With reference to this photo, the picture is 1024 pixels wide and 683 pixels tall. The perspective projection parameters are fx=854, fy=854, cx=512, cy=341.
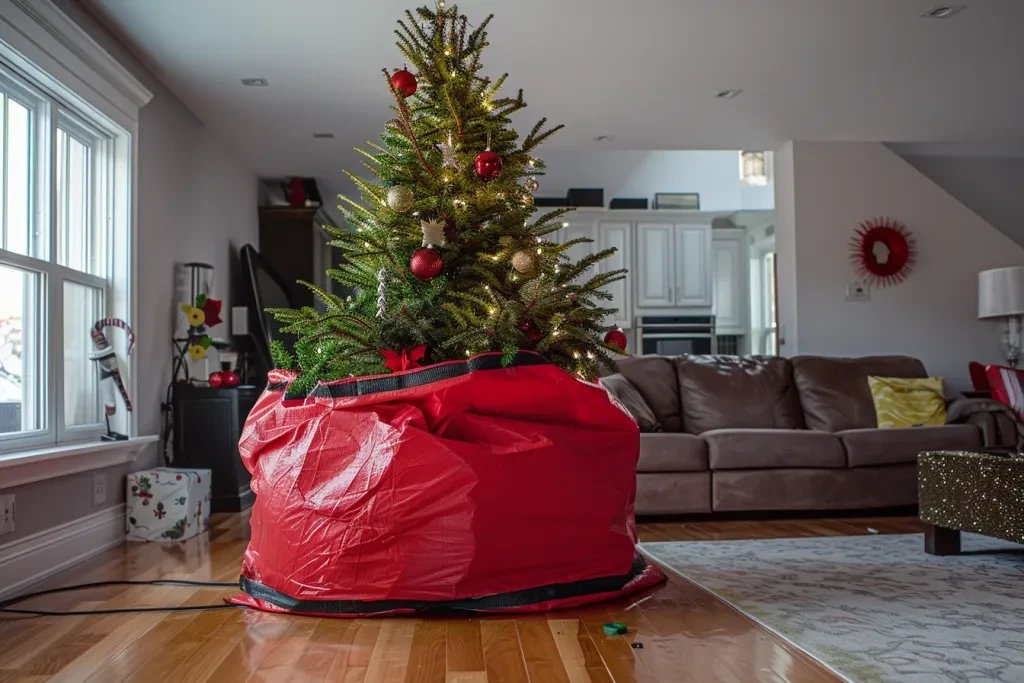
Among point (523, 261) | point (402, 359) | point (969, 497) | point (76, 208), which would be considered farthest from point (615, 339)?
point (76, 208)

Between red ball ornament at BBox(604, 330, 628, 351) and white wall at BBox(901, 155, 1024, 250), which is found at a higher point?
white wall at BBox(901, 155, 1024, 250)

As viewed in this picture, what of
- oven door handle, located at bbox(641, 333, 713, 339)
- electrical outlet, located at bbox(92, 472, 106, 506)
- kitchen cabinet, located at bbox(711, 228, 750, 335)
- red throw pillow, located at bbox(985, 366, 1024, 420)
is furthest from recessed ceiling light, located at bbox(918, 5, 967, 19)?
kitchen cabinet, located at bbox(711, 228, 750, 335)

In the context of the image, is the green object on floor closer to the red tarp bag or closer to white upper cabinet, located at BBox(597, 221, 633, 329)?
the red tarp bag

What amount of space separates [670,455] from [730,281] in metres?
4.77

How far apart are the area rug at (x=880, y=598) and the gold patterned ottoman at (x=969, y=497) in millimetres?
123

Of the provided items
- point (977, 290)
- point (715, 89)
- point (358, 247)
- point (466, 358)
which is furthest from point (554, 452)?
point (977, 290)

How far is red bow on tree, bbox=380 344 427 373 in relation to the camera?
2.42m

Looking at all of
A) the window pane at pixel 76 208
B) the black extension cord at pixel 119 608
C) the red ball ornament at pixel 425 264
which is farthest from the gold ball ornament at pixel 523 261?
the window pane at pixel 76 208

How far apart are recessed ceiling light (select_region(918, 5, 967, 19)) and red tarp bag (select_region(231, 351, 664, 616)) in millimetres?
2859

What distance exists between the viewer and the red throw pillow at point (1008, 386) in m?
4.54

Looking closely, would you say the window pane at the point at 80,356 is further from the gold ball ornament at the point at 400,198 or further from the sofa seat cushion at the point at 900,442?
the sofa seat cushion at the point at 900,442

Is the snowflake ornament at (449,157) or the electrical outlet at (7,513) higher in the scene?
the snowflake ornament at (449,157)

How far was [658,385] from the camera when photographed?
16.4ft

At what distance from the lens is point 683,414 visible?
498 cm
